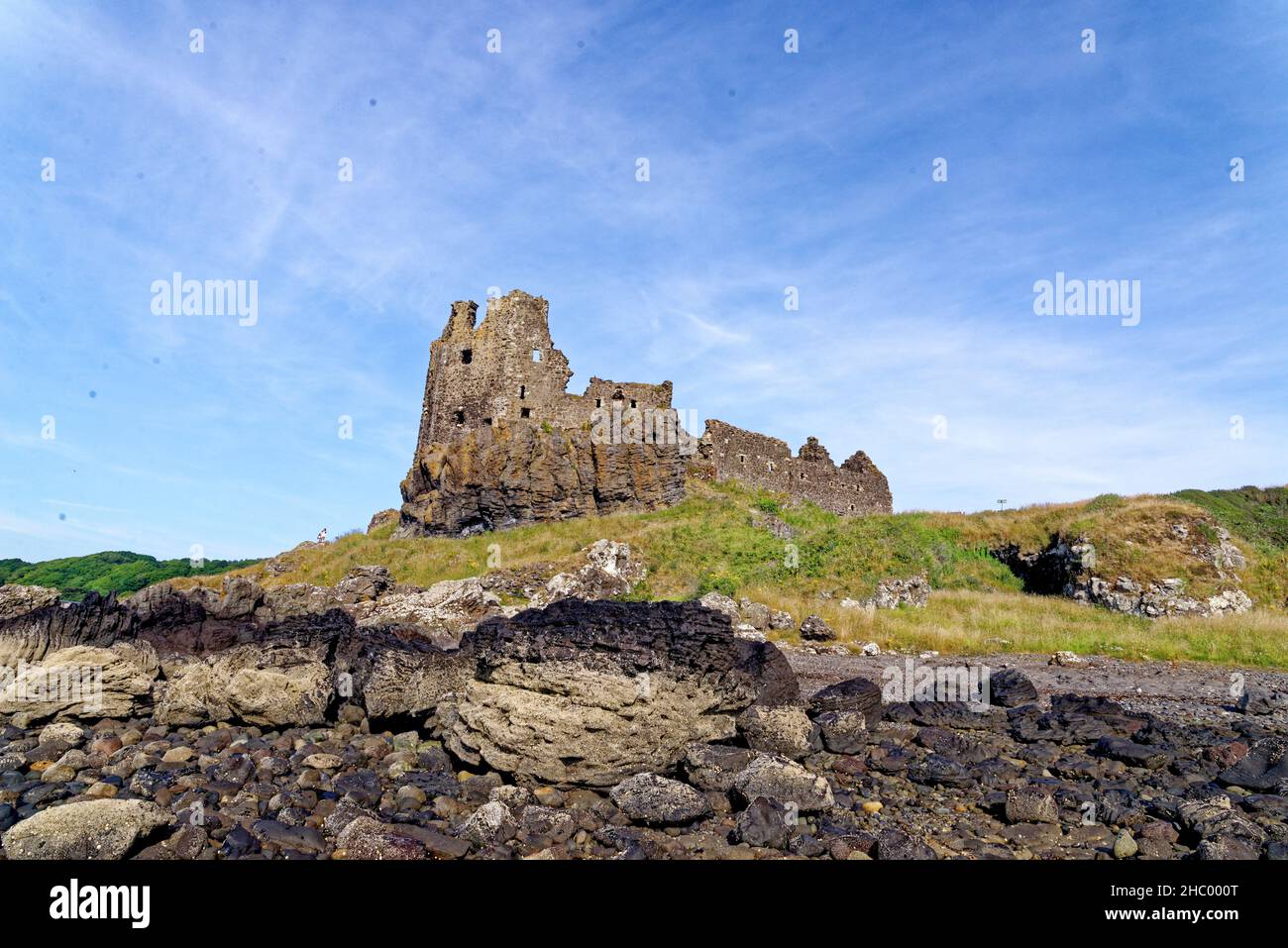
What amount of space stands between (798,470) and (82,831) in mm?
49466

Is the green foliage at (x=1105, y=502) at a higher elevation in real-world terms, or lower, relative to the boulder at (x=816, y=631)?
higher

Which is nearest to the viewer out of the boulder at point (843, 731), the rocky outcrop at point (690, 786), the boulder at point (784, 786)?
the rocky outcrop at point (690, 786)

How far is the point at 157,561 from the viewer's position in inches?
2023

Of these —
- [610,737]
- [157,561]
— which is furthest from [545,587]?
[157,561]

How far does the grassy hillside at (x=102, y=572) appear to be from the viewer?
43.6 metres

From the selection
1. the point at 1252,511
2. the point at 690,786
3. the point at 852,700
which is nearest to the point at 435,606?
the point at 852,700

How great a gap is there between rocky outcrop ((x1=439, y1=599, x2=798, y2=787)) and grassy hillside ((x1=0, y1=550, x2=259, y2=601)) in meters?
39.3

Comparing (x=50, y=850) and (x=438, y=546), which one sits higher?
(x=438, y=546)

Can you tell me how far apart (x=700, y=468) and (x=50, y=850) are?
40.6 m

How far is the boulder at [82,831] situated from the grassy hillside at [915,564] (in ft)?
61.3

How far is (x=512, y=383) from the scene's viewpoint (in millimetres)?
42500

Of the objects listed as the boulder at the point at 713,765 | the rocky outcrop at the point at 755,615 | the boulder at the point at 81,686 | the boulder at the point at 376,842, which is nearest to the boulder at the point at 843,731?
the boulder at the point at 713,765
